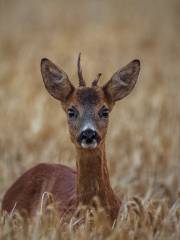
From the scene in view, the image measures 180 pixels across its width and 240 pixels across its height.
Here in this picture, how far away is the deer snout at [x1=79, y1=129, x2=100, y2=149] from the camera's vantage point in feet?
29.5

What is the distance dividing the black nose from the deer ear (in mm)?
717

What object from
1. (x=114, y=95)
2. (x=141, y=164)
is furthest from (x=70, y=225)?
(x=141, y=164)

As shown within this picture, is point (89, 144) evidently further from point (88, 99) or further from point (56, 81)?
point (56, 81)

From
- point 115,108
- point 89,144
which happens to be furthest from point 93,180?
point 115,108

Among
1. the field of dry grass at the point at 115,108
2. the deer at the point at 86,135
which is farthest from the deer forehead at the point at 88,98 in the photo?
the field of dry grass at the point at 115,108

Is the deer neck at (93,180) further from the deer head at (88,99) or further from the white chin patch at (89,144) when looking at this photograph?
the white chin patch at (89,144)

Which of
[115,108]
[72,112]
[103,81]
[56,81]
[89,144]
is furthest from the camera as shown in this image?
[103,81]

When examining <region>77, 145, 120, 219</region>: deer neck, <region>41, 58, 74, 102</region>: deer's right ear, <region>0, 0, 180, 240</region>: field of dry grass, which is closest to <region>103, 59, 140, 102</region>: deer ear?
<region>41, 58, 74, 102</region>: deer's right ear

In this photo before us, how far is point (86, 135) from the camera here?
9016mm

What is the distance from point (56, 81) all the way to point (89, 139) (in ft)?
3.18

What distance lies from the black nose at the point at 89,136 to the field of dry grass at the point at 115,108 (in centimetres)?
65

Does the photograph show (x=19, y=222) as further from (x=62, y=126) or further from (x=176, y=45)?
(x=176, y=45)

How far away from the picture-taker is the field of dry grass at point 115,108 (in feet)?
29.7

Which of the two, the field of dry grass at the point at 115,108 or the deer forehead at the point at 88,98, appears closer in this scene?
the field of dry grass at the point at 115,108
